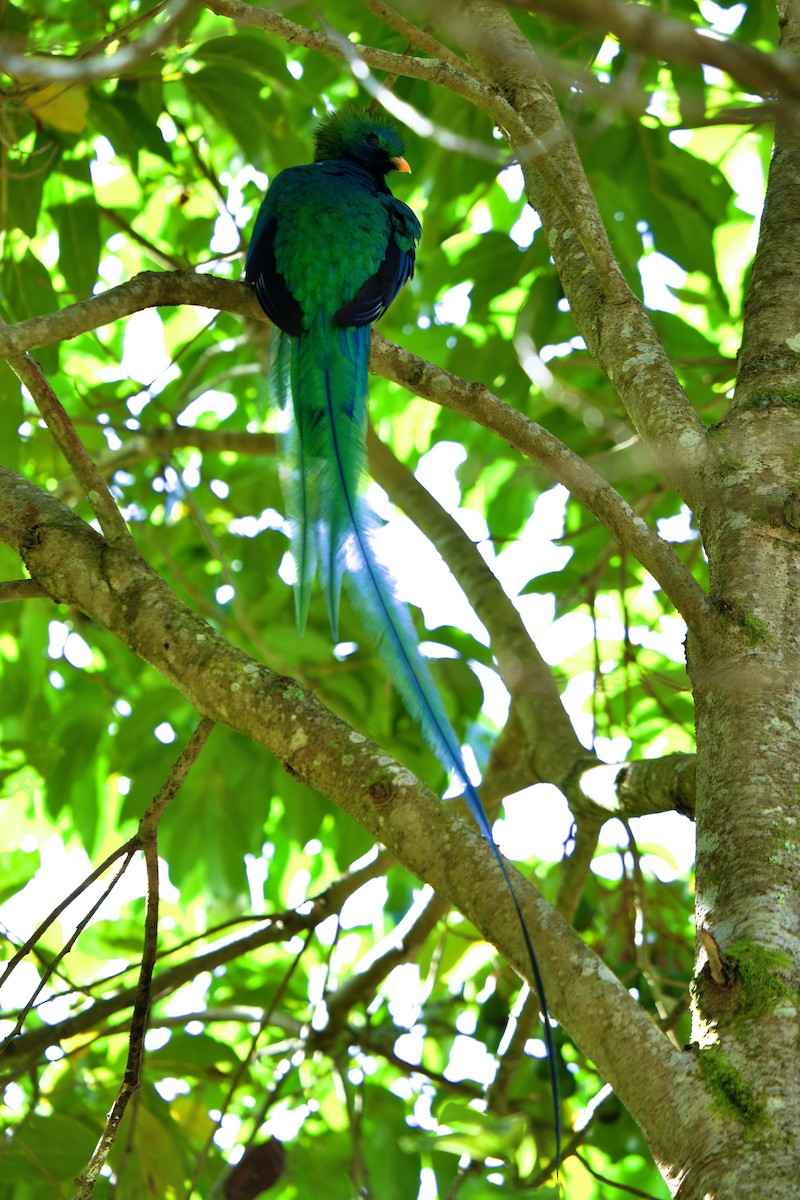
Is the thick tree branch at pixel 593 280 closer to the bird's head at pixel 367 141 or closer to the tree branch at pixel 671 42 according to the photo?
the tree branch at pixel 671 42

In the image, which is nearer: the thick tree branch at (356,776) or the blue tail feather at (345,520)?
the thick tree branch at (356,776)

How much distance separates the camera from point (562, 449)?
1.83m

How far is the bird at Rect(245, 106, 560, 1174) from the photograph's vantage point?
1.81m

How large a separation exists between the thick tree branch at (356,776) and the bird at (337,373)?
0.04 metres

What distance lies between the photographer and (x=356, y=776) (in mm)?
1561

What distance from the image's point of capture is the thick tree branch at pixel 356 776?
1.30 meters

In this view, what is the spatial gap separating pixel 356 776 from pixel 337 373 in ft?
4.13

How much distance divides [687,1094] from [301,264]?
7.06ft

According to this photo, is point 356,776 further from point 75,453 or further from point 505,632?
point 505,632

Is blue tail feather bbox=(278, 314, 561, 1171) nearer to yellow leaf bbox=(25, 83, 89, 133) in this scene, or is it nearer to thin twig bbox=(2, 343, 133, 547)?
thin twig bbox=(2, 343, 133, 547)

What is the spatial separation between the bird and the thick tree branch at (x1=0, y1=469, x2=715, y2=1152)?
1.5 inches

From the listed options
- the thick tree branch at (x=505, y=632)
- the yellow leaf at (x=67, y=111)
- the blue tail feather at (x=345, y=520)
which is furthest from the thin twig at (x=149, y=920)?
the yellow leaf at (x=67, y=111)

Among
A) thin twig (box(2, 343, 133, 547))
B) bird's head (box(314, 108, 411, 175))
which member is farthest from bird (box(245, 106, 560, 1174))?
thin twig (box(2, 343, 133, 547))

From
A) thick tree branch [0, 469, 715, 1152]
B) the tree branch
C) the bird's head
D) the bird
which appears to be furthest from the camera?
the bird's head
